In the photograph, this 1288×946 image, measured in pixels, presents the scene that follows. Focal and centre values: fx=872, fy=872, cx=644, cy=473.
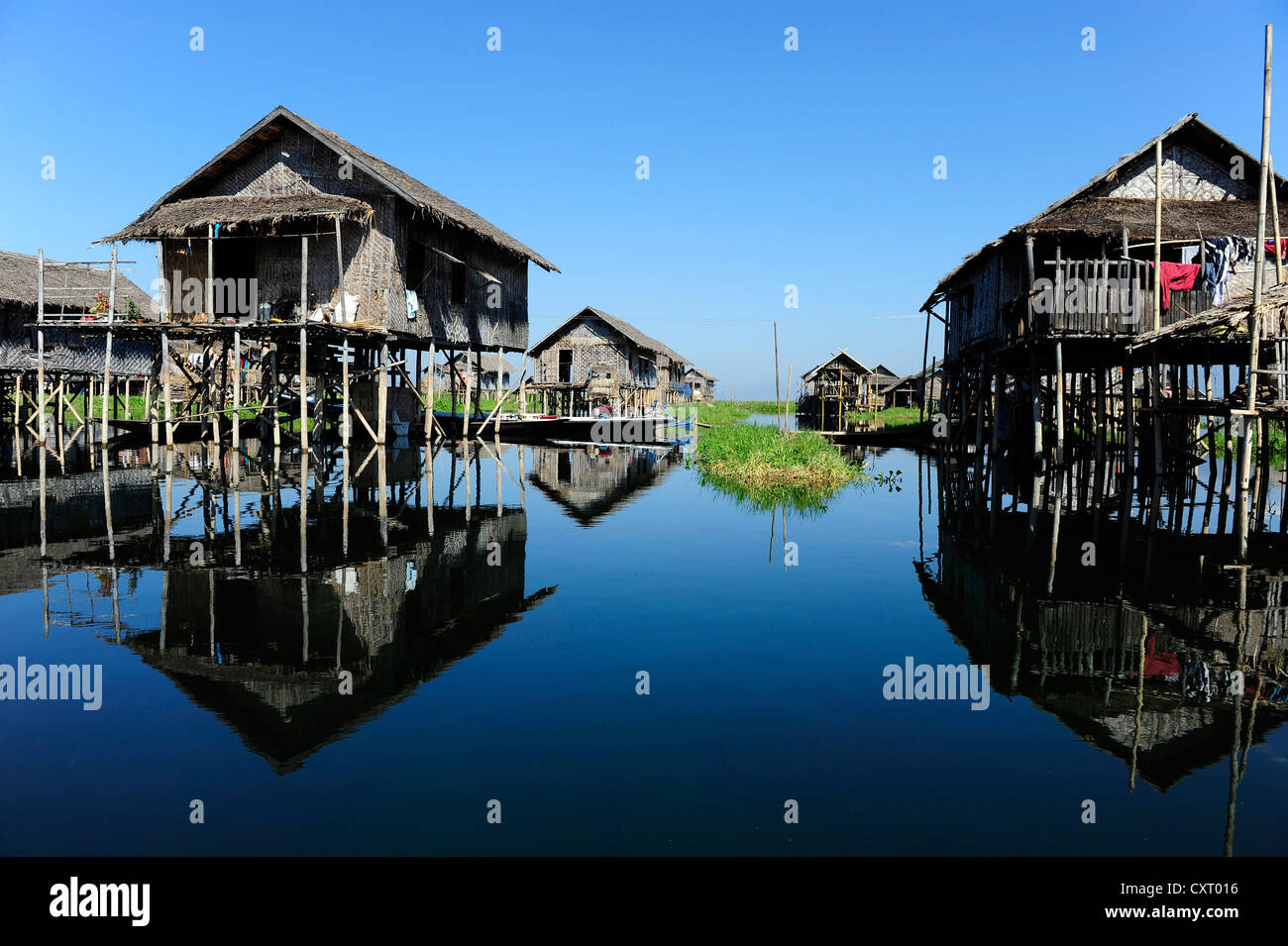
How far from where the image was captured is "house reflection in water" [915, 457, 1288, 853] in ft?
18.1

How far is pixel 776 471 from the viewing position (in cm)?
1984

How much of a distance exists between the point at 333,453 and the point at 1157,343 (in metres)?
19.6

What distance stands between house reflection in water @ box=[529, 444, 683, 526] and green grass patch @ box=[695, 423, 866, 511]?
158cm

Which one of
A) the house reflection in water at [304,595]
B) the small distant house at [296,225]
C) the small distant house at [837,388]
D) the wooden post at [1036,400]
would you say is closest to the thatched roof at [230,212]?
the small distant house at [296,225]

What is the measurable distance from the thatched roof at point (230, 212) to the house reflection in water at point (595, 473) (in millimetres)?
7359

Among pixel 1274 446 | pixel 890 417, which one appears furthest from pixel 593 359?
pixel 1274 446

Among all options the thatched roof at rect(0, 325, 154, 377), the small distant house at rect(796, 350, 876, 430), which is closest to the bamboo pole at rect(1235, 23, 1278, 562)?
the thatched roof at rect(0, 325, 154, 377)

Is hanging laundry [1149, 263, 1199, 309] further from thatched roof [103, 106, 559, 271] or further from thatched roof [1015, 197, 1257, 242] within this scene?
thatched roof [103, 106, 559, 271]

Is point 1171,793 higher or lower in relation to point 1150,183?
lower

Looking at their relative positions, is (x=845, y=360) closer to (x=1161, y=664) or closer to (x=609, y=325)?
(x=609, y=325)
